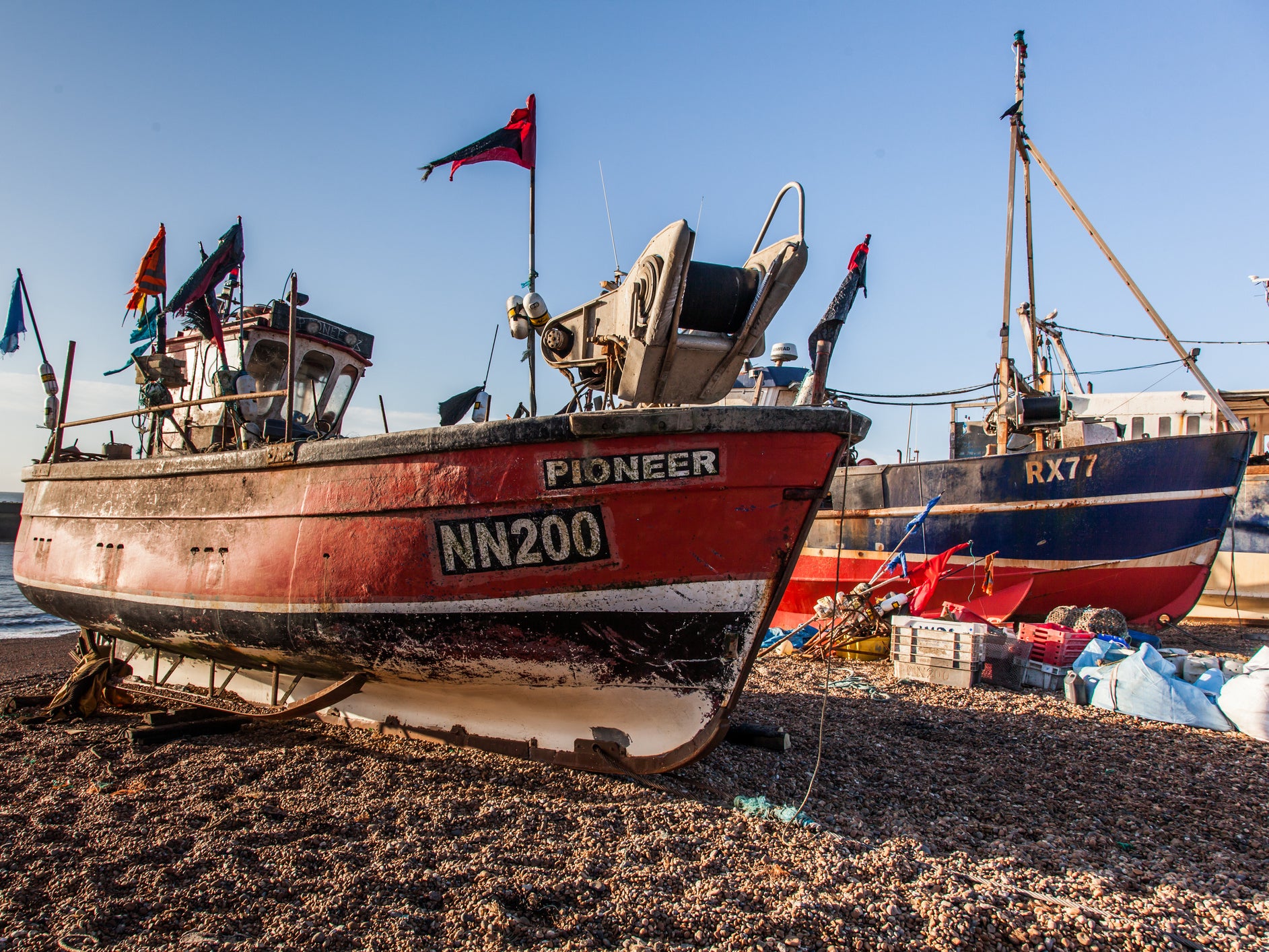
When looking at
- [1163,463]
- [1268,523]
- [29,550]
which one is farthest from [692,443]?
[1268,523]

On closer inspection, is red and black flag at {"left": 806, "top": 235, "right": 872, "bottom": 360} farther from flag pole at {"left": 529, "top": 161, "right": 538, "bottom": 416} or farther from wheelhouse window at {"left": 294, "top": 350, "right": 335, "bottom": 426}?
wheelhouse window at {"left": 294, "top": 350, "right": 335, "bottom": 426}

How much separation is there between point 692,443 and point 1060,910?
7.82ft

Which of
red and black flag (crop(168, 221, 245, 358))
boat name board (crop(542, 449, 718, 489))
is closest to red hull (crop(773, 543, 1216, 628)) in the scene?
boat name board (crop(542, 449, 718, 489))

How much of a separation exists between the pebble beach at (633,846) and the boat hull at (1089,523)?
457cm

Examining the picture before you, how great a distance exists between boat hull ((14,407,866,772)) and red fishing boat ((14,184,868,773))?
0.04 feet

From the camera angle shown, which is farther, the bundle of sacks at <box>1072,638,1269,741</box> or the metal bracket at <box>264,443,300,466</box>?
the bundle of sacks at <box>1072,638,1269,741</box>

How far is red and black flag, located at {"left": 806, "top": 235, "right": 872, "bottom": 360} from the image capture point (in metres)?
4.79

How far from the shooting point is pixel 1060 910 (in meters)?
2.72

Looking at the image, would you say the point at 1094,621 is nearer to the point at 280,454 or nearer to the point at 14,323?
the point at 280,454

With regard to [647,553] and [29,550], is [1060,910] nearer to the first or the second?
[647,553]

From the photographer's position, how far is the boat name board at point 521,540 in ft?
12.3

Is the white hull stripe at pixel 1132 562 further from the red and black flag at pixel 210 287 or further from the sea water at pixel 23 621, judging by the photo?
the sea water at pixel 23 621

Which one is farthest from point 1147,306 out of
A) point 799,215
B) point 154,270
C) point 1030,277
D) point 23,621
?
point 23,621

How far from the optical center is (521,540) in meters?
3.84
